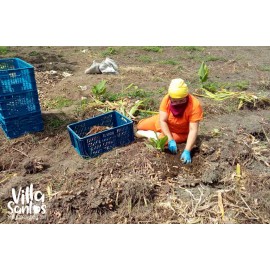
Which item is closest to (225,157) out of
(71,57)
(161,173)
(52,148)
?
(161,173)

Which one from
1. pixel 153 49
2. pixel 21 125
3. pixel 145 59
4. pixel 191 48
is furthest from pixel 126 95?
pixel 191 48

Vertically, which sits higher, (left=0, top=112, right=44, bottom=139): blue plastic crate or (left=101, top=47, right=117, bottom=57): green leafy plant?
(left=101, top=47, right=117, bottom=57): green leafy plant

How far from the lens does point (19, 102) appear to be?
4.45 m

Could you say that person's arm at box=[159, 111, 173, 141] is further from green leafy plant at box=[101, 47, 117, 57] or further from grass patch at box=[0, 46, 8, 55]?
grass patch at box=[0, 46, 8, 55]

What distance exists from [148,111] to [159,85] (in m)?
1.39

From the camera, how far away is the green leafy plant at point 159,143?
3805 mm

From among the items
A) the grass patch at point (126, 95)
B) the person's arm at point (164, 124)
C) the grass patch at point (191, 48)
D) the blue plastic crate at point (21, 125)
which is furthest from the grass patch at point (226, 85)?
the blue plastic crate at point (21, 125)

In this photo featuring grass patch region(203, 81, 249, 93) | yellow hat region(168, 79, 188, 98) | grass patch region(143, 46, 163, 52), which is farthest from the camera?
grass patch region(143, 46, 163, 52)

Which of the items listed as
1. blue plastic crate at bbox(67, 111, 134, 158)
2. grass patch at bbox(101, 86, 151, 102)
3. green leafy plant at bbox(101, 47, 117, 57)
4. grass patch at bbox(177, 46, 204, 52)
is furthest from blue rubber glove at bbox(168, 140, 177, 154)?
grass patch at bbox(177, 46, 204, 52)

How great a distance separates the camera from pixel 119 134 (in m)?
4.07

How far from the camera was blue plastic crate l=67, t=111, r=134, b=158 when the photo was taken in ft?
12.7

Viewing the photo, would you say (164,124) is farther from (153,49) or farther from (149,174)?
(153,49)

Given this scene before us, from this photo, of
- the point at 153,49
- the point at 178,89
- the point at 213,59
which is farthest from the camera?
the point at 153,49

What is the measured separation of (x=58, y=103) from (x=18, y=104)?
3.75ft
